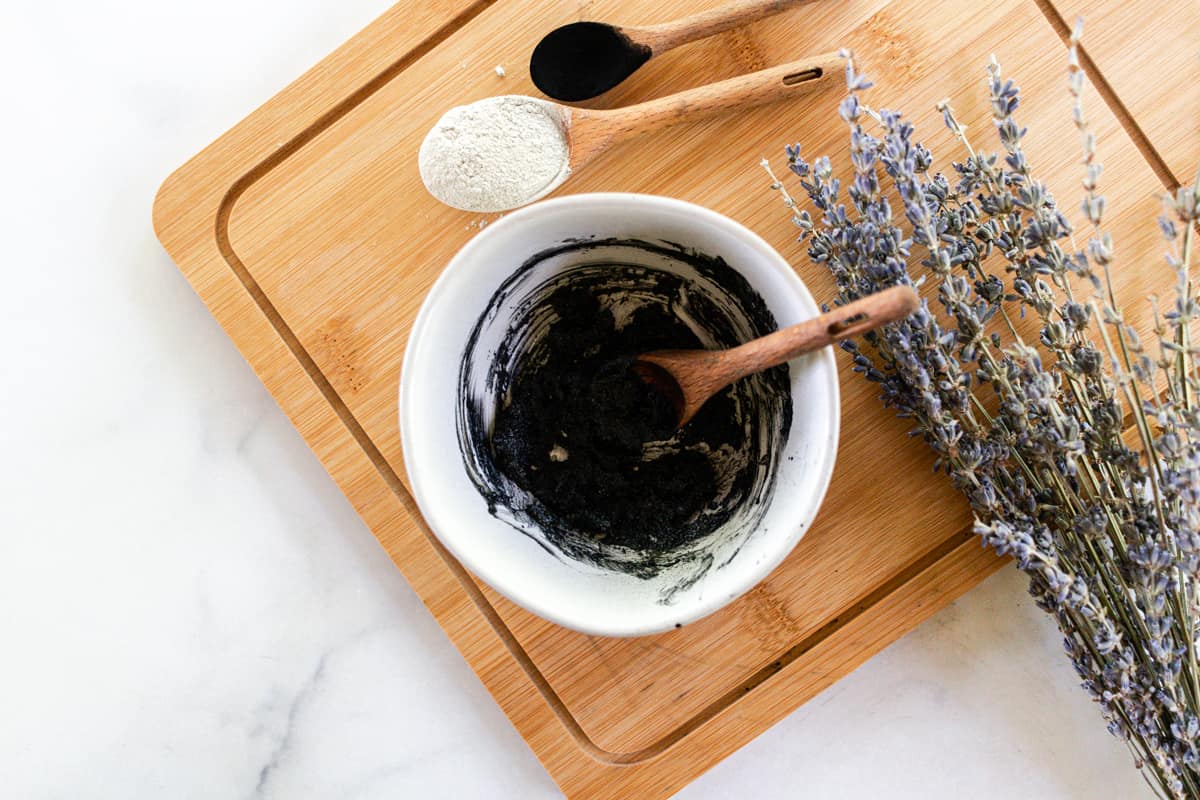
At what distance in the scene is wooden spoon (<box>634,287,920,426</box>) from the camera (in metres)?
0.53

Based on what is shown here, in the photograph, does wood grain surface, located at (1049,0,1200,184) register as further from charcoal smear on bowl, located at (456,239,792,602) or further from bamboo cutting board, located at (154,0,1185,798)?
charcoal smear on bowl, located at (456,239,792,602)

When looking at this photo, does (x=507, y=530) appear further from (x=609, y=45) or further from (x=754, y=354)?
(x=609, y=45)

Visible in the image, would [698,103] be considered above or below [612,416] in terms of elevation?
above

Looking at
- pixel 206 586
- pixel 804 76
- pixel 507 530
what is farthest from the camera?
pixel 206 586

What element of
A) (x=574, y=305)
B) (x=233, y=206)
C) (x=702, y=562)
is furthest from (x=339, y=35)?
(x=702, y=562)

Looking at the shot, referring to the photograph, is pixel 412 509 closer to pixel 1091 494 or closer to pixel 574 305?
pixel 574 305

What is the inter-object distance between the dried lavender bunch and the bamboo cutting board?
56 millimetres

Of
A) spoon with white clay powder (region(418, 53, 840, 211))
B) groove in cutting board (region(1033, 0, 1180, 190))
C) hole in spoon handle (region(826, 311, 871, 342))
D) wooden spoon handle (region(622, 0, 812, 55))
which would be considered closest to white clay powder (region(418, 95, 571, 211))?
spoon with white clay powder (region(418, 53, 840, 211))

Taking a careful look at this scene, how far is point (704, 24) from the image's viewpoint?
2.53ft

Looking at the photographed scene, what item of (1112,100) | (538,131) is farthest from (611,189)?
(1112,100)

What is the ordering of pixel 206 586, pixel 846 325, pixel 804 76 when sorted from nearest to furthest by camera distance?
pixel 846 325, pixel 804 76, pixel 206 586

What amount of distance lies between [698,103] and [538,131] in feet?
0.48

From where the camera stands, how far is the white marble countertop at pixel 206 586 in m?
0.91

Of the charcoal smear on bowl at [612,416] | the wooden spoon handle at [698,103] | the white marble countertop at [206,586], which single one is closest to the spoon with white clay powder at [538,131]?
the wooden spoon handle at [698,103]
